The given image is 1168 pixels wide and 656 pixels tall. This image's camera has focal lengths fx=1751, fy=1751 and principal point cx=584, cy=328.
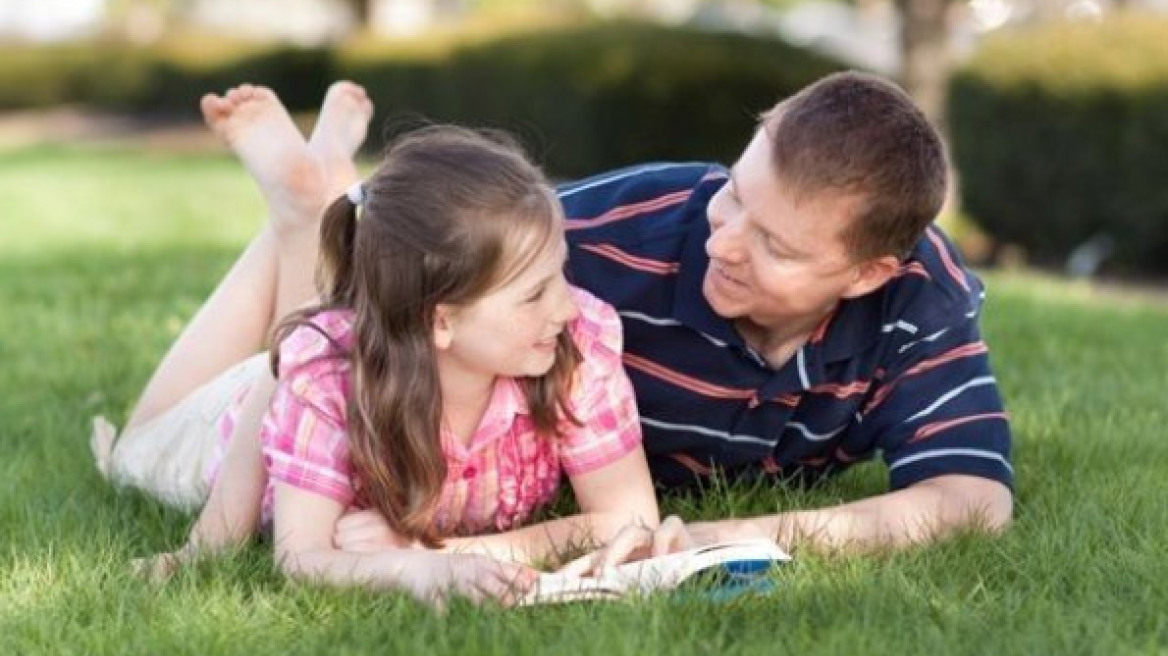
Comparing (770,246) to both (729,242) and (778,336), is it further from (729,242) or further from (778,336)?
(778,336)

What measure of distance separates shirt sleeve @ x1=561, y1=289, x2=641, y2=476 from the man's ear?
464mm

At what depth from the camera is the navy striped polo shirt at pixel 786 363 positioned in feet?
11.3

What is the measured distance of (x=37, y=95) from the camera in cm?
2720

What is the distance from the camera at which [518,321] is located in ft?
10.1

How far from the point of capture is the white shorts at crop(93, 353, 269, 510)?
149 inches

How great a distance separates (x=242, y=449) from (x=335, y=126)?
1.32 m

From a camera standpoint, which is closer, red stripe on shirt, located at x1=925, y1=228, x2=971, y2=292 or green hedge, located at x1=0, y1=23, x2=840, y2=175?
red stripe on shirt, located at x1=925, y1=228, x2=971, y2=292

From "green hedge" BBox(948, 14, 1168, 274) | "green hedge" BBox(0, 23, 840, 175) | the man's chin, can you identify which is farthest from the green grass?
"green hedge" BBox(0, 23, 840, 175)

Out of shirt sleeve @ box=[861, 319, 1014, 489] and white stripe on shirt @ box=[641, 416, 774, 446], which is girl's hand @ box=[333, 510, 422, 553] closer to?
white stripe on shirt @ box=[641, 416, 774, 446]

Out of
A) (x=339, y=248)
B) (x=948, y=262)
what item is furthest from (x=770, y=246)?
(x=339, y=248)

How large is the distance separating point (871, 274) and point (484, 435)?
80 centimetres

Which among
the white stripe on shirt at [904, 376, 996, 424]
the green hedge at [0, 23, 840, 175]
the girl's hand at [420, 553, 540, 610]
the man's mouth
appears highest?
the man's mouth

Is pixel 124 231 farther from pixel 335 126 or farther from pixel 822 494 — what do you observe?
pixel 822 494

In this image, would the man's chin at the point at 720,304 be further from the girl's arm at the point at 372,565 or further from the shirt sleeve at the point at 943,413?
the girl's arm at the point at 372,565
